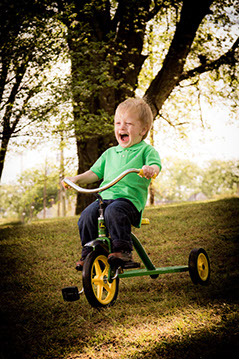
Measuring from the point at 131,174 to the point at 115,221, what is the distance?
20.9 inches

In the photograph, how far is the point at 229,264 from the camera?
18.5ft

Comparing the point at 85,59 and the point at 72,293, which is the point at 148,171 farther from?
the point at 85,59

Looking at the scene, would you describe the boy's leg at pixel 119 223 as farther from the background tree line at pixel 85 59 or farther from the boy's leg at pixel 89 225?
the background tree line at pixel 85 59

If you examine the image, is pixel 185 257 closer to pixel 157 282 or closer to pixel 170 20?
pixel 157 282

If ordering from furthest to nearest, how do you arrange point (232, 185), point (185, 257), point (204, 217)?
point (232, 185)
point (204, 217)
point (185, 257)

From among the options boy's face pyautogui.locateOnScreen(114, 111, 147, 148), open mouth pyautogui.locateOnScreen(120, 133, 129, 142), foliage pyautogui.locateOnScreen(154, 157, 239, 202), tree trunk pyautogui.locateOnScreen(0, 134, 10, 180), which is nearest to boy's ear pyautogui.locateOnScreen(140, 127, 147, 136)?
boy's face pyautogui.locateOnScreen(114, 111, 147, 148)

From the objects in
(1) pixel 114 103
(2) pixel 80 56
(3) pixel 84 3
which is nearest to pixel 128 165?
(2) pixel 80 56

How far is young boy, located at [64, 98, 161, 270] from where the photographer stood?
11.1 feet

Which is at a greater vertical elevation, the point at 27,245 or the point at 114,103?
the point at 114,103

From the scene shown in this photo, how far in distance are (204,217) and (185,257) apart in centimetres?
310

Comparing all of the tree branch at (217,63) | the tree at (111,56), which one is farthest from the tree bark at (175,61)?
the tree branch at (217,63)

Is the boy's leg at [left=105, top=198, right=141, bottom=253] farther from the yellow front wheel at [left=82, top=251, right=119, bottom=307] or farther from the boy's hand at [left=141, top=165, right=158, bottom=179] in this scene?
the boy's hand at [left=141, top=165, right=158, bottom=179]

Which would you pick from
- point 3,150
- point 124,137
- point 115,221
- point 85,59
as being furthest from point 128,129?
point 3,150

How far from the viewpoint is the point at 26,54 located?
30.6 feet
